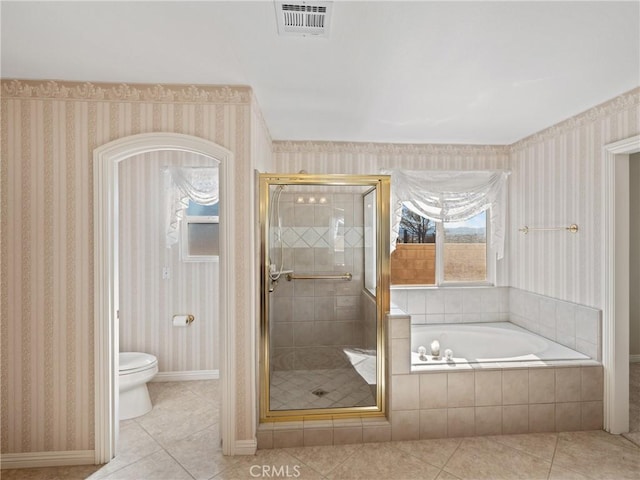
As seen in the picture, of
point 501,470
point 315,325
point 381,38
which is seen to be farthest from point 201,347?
point 381,38

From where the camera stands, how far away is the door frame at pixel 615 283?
2488 mm

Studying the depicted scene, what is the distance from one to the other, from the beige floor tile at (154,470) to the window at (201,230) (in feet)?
5.86

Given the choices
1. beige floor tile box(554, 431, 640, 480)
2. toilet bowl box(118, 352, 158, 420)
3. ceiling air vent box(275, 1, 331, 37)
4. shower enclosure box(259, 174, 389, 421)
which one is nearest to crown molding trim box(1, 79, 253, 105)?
shower enclosure box(259, 174, 389, 421)

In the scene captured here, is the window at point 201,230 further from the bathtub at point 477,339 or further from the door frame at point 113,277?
the bathtub at point 477,339

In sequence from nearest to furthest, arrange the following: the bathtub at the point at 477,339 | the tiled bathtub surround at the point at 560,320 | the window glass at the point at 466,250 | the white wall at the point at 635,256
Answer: the tiled bathtub surround at the point at 560,320
the bathtub at the point at 477,339
the window glass at the point at 466,250
the white wall at the point at 635,256

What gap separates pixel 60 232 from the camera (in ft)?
7.34

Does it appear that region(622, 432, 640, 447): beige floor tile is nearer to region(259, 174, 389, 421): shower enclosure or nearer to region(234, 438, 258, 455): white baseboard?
region(259, 174, 389, 421): shower enclosure

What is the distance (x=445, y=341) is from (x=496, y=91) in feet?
7.56

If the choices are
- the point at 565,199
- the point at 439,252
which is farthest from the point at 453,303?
the point at 565,199

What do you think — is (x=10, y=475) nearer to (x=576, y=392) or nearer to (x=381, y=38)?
(x=381, y=38)

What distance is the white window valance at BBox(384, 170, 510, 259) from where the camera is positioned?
3.63 metres

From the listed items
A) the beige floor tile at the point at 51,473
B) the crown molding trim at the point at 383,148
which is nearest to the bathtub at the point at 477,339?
the crown molding trim at the point at 383,148

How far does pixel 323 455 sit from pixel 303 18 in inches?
98.8

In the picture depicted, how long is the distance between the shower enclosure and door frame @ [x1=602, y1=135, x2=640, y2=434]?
158cm
